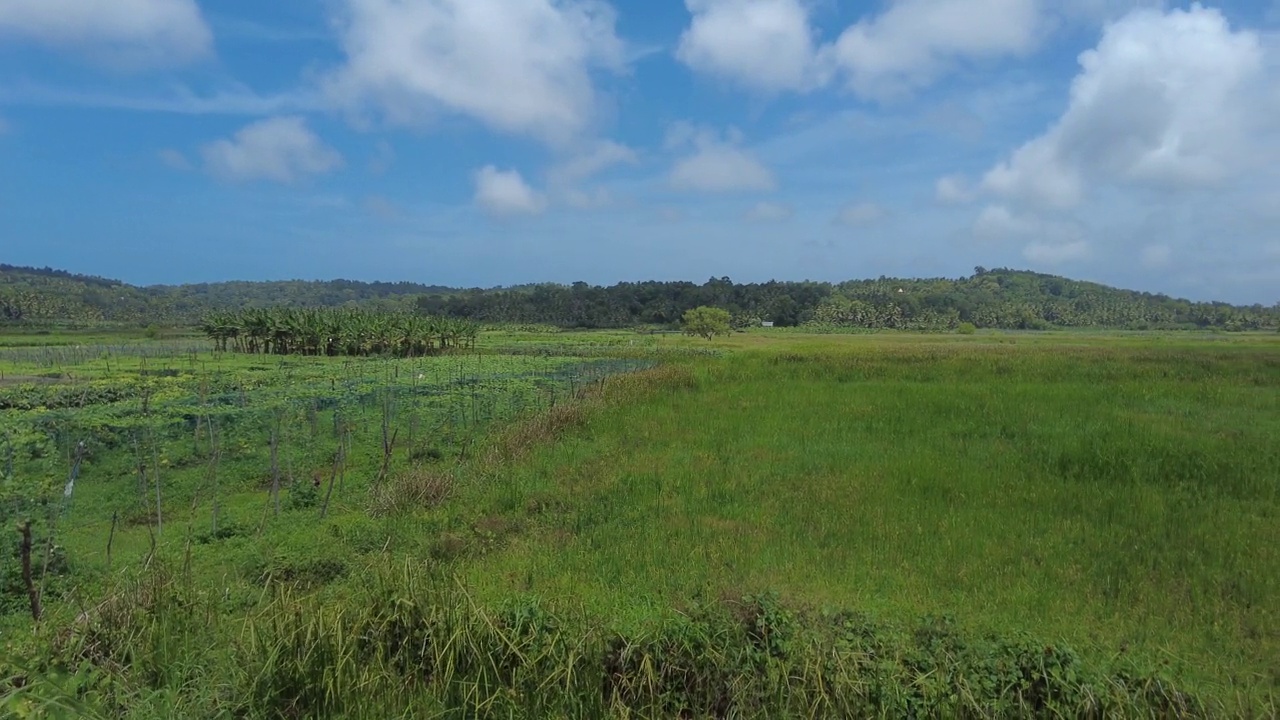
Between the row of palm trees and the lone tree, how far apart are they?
27.0 meters

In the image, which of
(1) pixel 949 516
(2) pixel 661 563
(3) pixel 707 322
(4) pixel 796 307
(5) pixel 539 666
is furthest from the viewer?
(4) pixel 796 307

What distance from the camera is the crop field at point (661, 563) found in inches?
148

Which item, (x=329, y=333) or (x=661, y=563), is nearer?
(x=661, y=563)

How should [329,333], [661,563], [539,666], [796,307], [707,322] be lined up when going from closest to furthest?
[539,666] < [661,563] < [329,333] < [707,322] < [796,307]

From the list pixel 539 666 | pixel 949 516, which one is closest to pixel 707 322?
pixel 949 516

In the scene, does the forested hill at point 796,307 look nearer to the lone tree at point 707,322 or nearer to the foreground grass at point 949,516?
the lone tree at point 707,322

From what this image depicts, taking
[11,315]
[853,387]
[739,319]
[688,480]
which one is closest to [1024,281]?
[739,319]

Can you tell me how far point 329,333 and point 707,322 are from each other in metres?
33.7

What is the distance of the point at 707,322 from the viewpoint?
5938 cm

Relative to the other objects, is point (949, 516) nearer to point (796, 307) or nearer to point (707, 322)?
point (707, 322)

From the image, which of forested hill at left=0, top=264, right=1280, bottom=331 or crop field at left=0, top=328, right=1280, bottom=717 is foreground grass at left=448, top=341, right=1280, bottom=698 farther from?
forested hill at left=0, top=264, right=1280, bottom=331

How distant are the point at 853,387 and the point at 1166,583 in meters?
11.1

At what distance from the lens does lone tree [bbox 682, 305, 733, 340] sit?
59625 millimetres

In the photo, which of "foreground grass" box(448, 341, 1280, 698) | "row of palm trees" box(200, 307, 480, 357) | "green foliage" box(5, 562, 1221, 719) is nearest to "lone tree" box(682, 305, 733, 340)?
"row of palm trees" box(200, 307, 480, 357)
